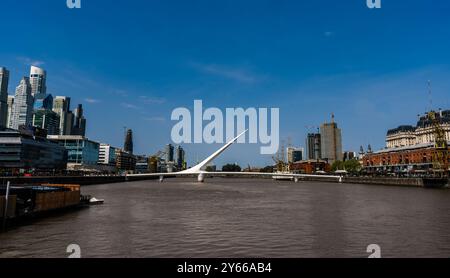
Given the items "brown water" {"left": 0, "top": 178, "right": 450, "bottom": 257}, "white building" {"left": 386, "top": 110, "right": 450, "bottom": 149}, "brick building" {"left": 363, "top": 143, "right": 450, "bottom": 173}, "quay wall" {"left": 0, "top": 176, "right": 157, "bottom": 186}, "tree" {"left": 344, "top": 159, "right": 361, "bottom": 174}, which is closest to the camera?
"brown water" {"left": 0, "top": 178, "right": 450, "bottom": 257}

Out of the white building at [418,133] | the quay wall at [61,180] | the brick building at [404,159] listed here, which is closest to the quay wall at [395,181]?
the brick building at [404,159]

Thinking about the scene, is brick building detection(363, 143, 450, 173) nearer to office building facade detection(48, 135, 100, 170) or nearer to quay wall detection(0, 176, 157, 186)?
quay wall detection(0, 176, 157, 186)

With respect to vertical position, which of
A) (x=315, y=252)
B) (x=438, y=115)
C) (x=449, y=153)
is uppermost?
(x=438, y=115)

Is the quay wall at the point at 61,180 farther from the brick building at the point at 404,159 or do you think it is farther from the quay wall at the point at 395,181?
the brick building at the point at 404,159

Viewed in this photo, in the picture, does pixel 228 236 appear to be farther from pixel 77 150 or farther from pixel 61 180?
pixel 77 150

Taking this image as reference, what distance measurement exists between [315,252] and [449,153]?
356 feet

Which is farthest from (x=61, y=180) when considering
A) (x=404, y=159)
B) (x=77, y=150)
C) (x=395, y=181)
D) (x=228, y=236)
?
(x=404, y=159)

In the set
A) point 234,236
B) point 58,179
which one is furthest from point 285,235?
point 58,179

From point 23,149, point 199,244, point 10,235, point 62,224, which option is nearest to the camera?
point 199,244

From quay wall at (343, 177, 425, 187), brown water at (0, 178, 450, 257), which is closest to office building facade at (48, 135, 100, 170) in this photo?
quay wall at (343, 177, 425, 187)

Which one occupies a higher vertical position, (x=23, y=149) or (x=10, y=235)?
(x=23, y=149)
